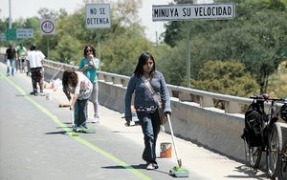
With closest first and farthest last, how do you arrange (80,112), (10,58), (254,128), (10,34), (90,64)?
(254,128)
(80,112)
(90,64)
(10,58)
(10,34)

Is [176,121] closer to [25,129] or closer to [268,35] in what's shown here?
[25,129]

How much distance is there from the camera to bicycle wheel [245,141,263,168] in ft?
33.9

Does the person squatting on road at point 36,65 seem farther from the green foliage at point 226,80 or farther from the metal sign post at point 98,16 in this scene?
the green foliage at point 226,80

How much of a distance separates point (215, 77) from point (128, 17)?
51762mm

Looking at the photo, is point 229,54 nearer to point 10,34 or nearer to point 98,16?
point 10,34

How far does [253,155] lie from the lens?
10570 mm

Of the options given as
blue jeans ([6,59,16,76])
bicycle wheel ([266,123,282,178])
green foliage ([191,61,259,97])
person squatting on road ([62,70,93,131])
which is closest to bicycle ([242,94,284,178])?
bicycle wheel ([266,123,282,178])

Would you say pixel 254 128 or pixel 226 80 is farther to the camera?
pixel 226 80

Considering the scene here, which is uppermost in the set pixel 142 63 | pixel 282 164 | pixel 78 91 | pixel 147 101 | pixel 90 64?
pixel 142 63

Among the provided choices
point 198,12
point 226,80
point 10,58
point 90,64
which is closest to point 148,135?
point 198,12

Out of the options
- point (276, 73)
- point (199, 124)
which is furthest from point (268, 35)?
point (199, 124)

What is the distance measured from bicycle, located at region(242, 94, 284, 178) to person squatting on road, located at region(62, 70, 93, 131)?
501 cm

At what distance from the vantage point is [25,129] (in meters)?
16.3

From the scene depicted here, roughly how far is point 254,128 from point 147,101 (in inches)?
65.9
